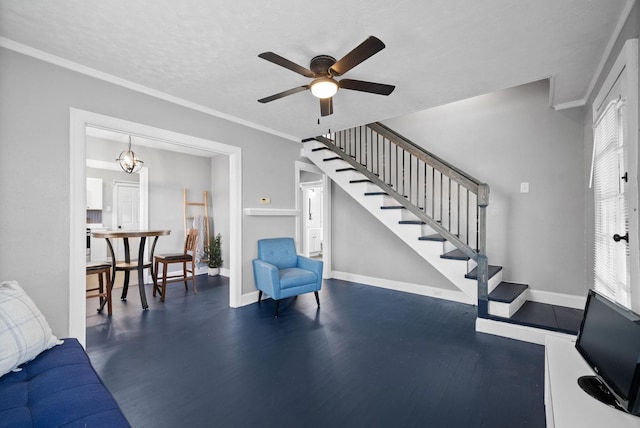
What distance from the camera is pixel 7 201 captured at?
2082 mm

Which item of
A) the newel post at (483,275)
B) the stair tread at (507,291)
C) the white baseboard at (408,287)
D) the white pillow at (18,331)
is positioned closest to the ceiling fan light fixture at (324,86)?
the newel post at (483,275)

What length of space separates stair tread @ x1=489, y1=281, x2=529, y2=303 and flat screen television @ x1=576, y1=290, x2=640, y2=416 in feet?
5.31

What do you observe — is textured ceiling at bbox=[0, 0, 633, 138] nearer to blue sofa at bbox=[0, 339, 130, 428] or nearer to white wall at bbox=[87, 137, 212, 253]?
blue sofa at bbox=[0, 339, 130, 428]

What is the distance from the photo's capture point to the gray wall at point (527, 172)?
3240 mm

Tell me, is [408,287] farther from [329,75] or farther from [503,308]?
[329,75]

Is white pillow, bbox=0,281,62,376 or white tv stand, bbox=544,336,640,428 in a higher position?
white pillow, bbox=0,281,62,376

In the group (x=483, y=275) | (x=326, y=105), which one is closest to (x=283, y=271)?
(x=326, y=105)

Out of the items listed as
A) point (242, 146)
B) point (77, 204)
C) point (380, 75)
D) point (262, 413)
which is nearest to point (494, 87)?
point (380, 75)

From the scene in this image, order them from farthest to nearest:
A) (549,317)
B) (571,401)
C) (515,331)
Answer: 1. (549,317)
2. (515,331)
3. (571,401)

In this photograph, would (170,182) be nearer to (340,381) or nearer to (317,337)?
(317,337)

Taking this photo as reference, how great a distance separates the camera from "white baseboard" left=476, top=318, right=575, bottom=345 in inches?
104

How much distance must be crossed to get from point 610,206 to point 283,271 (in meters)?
3.34

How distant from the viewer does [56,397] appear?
1.19 meters

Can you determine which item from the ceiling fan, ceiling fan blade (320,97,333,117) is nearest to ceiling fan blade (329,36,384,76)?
the ceiling fan
